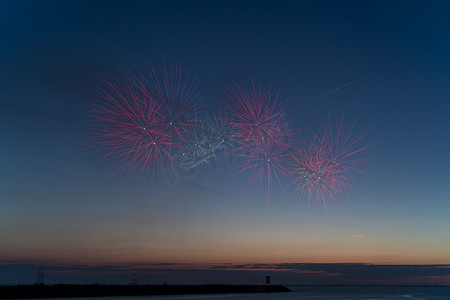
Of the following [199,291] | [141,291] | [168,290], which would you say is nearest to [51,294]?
[141,291]

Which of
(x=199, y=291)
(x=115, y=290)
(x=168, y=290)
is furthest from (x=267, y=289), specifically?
(x=115, y=290)

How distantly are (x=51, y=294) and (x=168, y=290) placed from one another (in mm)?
42751

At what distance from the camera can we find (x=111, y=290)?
102 meters

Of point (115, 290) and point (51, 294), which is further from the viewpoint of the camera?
point (115, 290)

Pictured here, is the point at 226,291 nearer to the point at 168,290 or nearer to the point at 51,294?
the point at 168,290

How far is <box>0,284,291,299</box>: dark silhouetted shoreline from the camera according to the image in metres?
78.9

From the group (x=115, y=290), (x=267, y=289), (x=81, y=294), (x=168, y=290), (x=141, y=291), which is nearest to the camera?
(x=81, y=294)

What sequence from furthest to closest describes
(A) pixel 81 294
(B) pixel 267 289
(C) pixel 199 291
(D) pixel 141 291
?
1. (B) pixel 267 289
2. (C) pixel 199 291
3. (D) pixel 141 291
4. (A) pixel 81 294

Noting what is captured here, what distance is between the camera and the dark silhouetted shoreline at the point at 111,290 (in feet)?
259

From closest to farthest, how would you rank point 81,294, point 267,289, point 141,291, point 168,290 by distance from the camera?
point 81,294 → point 141,291 → point 168,290 → point 267,289

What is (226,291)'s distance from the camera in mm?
137875

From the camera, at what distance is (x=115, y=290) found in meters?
102

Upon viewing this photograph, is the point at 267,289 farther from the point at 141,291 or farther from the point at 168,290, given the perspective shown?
the point at 141,291

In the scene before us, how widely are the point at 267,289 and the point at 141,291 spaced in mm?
57121
